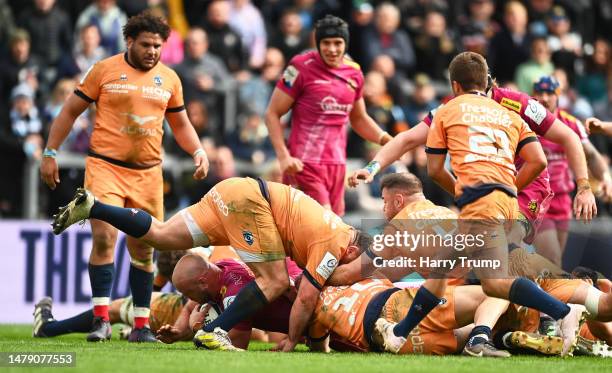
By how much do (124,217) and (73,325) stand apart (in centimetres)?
185

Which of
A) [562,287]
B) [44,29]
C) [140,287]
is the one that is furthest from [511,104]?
[44,29]

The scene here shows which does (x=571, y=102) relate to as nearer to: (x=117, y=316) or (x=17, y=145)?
(x=17, y=145)

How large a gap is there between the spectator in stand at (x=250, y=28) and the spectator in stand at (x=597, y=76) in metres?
→ 5.03

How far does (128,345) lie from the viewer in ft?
32.2

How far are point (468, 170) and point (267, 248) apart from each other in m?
1.60

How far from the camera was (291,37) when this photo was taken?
18266 millimetres

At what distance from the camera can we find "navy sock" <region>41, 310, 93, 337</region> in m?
10.8

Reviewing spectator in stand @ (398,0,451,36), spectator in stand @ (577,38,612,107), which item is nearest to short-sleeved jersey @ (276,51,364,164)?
spectator in stand @ (398,0,451,36)

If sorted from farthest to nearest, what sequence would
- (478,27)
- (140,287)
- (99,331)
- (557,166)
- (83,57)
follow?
(478,27)
(83,57)
(557,166)
(140,287)
(99,331)

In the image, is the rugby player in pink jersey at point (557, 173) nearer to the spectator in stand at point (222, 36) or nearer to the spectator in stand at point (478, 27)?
the spectator in stand at point (478, 27)

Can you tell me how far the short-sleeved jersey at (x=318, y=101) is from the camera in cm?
1211

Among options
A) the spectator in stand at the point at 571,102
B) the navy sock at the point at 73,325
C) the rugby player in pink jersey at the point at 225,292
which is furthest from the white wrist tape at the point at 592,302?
the spectator in stand at the point at 571,102

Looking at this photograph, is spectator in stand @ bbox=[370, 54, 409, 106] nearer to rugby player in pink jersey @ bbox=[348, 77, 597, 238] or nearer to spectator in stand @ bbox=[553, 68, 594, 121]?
spectator in stand @ bbox=[553, 68, 594, 121]

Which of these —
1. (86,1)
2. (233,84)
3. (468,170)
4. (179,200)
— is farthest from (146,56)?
(86,1)
